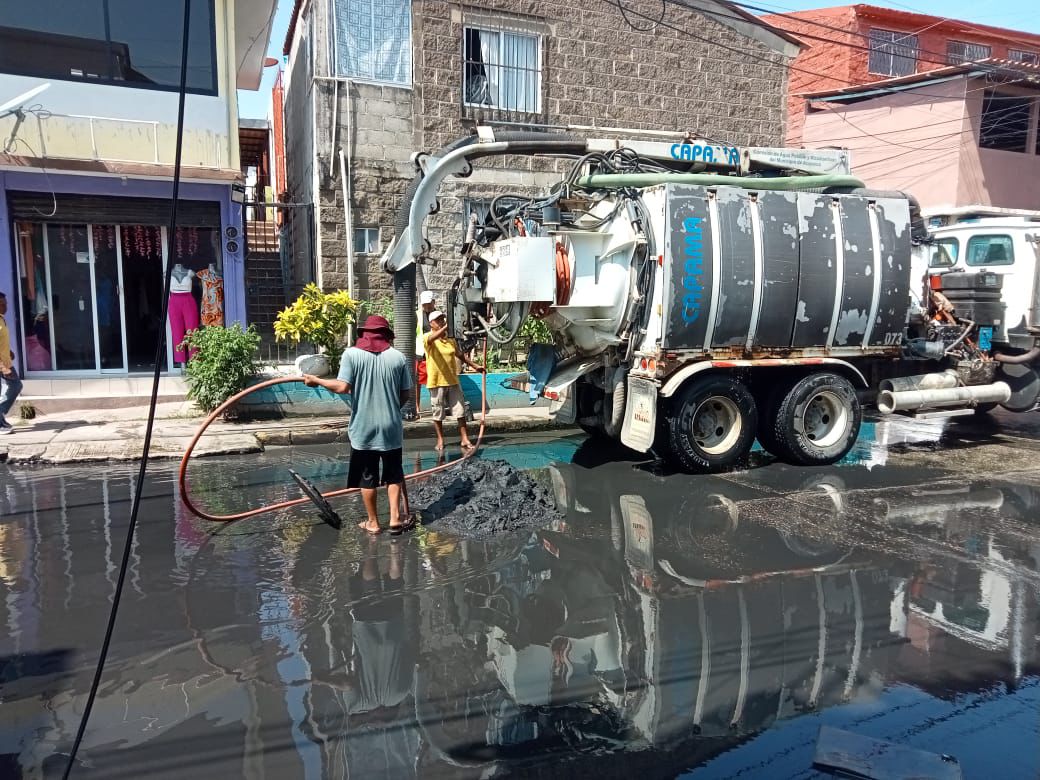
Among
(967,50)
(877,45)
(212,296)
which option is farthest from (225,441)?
(967,50)

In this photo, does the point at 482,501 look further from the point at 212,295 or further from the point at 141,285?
the point at 141,285

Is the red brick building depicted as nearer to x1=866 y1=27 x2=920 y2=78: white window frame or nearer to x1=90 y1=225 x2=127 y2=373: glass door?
x1=866 y1=27 x2=920 y2=78: white window frame

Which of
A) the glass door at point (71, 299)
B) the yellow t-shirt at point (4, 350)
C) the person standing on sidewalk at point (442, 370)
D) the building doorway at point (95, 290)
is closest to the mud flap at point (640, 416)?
the person standing on sidewalk at point (442, 370)

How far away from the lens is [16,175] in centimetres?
1122

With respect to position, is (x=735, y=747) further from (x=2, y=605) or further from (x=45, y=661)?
(x=2, y=605)

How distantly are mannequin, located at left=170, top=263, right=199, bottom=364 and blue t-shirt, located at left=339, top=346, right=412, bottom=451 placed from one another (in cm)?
714

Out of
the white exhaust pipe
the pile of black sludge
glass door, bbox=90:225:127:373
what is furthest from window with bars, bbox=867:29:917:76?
the pile of black sludge

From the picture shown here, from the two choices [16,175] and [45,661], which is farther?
[16,175]

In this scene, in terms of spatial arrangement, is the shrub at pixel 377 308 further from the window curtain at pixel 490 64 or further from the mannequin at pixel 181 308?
the window curtain at pixel 490 64

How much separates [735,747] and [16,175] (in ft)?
39.2

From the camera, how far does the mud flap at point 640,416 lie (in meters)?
7.98

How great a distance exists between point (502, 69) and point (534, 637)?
11.8m

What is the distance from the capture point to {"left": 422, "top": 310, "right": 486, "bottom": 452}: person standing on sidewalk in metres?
9.48

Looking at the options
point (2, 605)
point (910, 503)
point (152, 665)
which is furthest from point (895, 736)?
point (2, 605)
